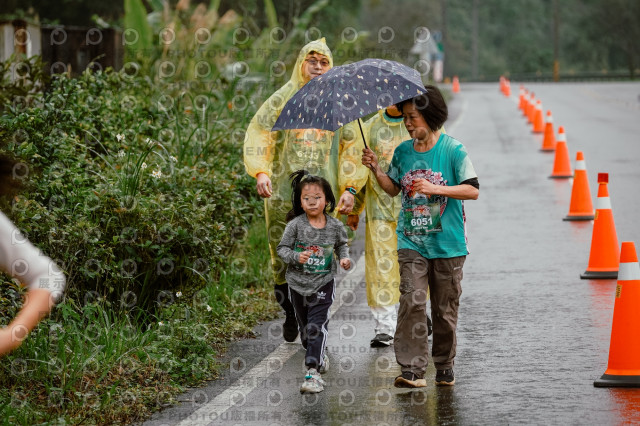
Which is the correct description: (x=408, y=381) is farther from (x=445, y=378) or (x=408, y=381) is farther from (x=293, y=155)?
(x=293, y=155)

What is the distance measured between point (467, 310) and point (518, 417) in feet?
9.85

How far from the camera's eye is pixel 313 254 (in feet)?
22.2

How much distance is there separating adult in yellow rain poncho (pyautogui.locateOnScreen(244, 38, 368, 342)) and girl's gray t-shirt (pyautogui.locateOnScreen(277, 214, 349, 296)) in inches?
22.8

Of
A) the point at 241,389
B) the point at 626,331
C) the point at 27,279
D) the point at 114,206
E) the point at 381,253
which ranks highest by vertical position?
the point at 27,279

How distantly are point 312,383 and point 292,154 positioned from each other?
1.78 meters

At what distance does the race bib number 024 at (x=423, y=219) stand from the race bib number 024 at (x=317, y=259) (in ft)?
1.78

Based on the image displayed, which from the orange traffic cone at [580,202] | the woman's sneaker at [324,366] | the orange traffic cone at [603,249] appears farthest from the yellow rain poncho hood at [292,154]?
the orange traffic cone at [580,202]

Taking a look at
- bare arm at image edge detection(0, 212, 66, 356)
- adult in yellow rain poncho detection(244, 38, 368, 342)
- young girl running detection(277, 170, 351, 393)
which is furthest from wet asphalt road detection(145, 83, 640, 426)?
bare arm at image edge detection(0, 212, 66, 356)

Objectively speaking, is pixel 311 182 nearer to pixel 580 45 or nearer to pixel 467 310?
pixel 467 310

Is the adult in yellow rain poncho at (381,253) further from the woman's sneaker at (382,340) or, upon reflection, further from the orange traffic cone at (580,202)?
the orange traffic cone at (580,202)

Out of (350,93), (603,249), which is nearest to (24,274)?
(350,93)

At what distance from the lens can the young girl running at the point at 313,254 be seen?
675cm

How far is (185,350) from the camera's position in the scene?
23.1ft

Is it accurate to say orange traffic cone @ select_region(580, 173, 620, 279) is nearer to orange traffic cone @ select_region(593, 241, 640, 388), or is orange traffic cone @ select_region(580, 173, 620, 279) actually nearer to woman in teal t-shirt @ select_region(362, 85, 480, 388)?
orange traffic cone @ select_region(593, 241, 640, 388)
